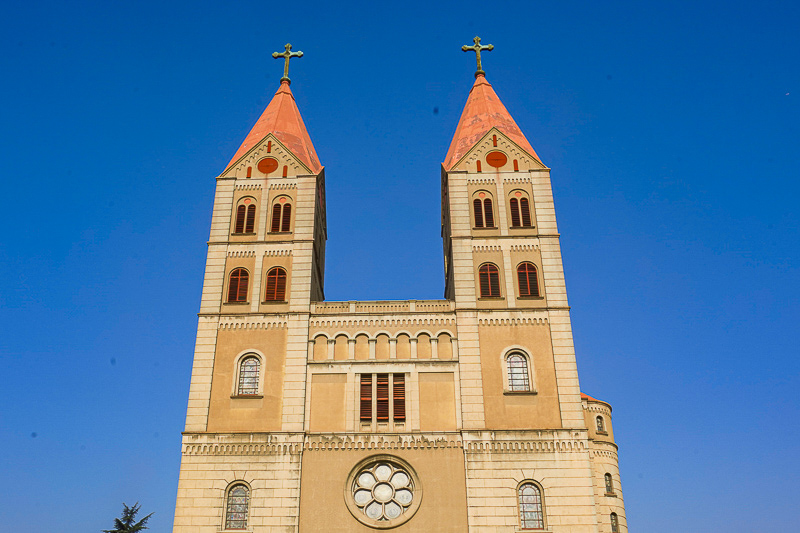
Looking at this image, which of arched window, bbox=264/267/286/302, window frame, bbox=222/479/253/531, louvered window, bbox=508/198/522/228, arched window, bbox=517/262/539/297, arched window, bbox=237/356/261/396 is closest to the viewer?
window frame, bbox=222/479/253/531

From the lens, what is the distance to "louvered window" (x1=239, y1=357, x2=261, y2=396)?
114 ft

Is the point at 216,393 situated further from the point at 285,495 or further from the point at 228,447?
the point at 285,495

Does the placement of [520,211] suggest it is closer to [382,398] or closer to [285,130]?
[382,398]

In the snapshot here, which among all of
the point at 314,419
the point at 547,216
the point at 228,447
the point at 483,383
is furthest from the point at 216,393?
the point at 547,216

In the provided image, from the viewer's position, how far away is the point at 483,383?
3447 centimetres

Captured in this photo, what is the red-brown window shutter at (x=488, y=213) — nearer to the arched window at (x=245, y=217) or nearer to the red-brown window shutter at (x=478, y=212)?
the red-brown window shutter at (x=478, y=212)

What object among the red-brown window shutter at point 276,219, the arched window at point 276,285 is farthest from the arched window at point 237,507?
the red-brown window shutter at point 276,219

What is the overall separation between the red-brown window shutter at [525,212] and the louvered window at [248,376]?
16.3 meters

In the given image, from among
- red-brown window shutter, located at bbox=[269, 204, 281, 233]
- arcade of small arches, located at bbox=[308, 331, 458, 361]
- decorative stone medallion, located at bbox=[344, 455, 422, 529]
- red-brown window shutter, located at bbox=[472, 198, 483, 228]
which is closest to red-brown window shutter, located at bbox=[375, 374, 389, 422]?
arcade of small arches, located at bbox=[308, 331, 458, 361]

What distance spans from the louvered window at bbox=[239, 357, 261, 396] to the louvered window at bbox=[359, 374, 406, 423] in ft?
17.3

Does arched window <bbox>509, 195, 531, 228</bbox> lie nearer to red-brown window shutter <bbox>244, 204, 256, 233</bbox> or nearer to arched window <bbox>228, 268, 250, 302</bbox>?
red-brown window shutter <bbox>244, 204, 256, 233</bbox>

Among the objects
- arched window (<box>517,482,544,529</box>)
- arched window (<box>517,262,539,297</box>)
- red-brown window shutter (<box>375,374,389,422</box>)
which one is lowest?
arched window (<box>517,482,544,529</box>)

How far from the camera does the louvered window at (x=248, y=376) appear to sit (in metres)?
34.8

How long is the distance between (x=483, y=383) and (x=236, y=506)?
12.9 m
